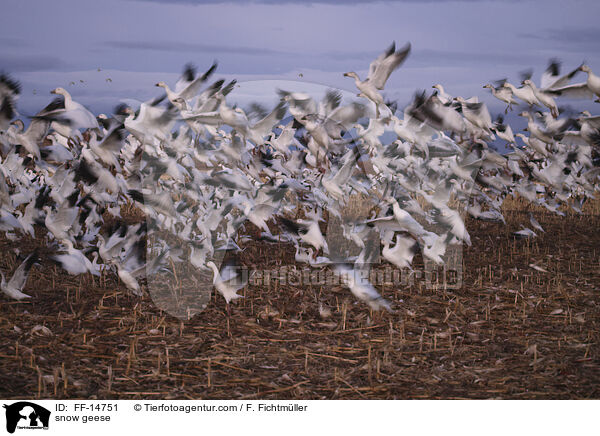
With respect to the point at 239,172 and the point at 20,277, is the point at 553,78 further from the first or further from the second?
the point at 20,277

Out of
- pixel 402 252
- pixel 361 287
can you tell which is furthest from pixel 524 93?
pixel 361 287

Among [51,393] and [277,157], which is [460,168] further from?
[51,393]

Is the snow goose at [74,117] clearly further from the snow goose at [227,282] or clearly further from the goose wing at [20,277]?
the snow goose at [227,282]

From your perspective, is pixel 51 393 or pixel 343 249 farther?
pixel 343 249

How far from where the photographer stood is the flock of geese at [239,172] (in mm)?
3896

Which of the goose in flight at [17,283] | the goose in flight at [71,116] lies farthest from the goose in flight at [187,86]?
the goose in flight at [17,283]

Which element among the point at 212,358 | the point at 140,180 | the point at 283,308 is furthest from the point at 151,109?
the point at 212,358

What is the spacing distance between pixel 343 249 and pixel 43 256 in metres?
2.46

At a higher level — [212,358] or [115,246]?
[115,246]

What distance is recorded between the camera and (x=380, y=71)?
468cm

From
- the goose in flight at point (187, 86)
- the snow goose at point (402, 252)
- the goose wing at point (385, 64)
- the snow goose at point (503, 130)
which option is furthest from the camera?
the snow goose at point (503, 130)

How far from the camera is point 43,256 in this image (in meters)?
4.72

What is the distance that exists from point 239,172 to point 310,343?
200 cm
